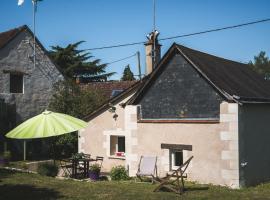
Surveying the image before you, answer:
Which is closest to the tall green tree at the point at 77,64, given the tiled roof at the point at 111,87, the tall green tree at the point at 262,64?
the tiled roof at the point at 111,87

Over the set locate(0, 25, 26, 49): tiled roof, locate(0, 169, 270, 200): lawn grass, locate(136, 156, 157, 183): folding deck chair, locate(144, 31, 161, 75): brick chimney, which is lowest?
locate(0, 169, 270, 200): lawn grass

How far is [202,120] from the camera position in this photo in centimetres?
1411

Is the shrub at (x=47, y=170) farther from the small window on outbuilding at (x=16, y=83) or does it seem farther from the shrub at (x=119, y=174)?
the small window on outbuilding at (x=16, y=83)

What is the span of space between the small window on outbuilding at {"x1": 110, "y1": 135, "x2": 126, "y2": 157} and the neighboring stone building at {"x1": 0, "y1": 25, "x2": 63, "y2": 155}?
8028 millimetres

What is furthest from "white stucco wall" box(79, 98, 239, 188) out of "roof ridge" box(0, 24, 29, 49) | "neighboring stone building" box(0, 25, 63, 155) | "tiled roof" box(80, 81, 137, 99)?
"roof ridge" box(0, 24, 29, 49)

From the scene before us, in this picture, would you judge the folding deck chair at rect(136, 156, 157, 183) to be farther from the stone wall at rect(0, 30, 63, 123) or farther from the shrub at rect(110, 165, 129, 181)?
the stone wall at rect(0, 30, 63, 123)

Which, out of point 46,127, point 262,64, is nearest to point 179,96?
point 46,127

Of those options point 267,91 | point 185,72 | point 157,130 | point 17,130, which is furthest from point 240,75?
point 17,130

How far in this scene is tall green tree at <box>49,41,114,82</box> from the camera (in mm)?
44031

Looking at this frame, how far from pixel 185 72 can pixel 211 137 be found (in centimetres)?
283

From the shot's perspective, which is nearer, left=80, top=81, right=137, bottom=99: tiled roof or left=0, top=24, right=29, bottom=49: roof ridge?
left=0, top=24, right=29, bottom=49: roof ridge

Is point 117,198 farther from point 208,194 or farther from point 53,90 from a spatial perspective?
point 53,90

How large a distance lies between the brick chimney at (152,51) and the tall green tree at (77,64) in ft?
76.5

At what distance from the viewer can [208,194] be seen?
472 inches
